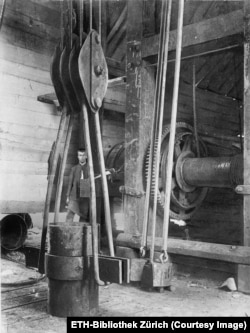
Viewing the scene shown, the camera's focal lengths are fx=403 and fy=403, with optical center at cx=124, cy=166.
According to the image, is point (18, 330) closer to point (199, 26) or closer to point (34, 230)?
point (199, 26)

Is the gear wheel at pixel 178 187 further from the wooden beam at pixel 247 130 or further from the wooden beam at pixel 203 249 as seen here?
the wooden beam at pixel 247 130

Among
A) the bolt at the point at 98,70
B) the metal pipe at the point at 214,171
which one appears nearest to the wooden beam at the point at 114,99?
the metal pipe at the point at 214,171

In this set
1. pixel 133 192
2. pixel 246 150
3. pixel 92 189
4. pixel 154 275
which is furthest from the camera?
pixel 133 192

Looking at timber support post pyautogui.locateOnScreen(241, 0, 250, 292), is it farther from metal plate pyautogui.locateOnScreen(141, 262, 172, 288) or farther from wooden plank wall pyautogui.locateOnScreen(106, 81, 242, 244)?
wooden plank wall pyautogui.locateOnScreen(106, 81, 242, 244)

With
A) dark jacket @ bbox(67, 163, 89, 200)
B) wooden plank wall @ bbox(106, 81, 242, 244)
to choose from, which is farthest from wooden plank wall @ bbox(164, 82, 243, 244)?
dark jacket @ bbox(67, 163, 89, 200)

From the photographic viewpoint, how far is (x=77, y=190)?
5285 mm

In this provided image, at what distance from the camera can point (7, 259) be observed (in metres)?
4.21

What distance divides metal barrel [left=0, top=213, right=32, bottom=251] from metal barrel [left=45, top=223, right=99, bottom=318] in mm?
2117

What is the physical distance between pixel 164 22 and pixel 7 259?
3.07 metres

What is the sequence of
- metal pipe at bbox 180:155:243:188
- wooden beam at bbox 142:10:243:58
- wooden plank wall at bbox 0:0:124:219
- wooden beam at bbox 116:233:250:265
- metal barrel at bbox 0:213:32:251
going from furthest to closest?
1. wooden plank wall at bbox 0:0:124:219
2. metal barrel at bbox 0:213:32:251
3. metal pipe at bbox 180:155:243:188
4. wooden beam at bbox 142:10:243:58
5. wooden beam at bbox 116:233:250:265

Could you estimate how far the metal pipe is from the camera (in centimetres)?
361

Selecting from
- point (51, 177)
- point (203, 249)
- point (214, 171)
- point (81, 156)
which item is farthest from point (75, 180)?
point (51, 177)

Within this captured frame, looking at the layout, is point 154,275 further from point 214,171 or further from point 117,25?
point 117,25

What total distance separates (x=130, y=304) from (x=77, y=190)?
268cm
